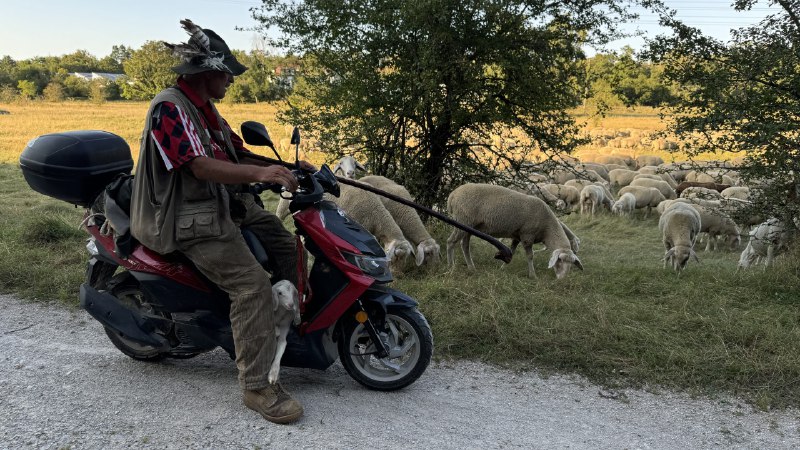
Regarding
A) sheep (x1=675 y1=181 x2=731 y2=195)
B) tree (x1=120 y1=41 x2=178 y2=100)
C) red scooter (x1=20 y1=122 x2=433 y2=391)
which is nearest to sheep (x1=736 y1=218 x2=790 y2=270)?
red scooter (x1=20 y1=122 x2=433 y2=391)

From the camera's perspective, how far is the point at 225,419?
371 cm

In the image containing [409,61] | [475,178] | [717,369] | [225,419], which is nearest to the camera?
[225,419]

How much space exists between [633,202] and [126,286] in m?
15.4

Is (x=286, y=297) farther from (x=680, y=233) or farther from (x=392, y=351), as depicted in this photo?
(x=680, y=233)

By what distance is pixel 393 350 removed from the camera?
4.18 metres

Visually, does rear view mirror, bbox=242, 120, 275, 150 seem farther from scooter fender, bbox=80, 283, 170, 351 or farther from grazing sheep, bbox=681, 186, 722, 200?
grazing sheep, bbox=681, 186, 722, 200

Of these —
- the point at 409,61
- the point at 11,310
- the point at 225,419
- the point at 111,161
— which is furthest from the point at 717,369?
the point at 409,61

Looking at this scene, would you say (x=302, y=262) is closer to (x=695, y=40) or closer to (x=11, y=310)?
(x=11, y=310)

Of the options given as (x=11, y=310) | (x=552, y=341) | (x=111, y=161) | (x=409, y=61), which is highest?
(x=409, y=61)

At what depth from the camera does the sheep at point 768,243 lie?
824 centimetres

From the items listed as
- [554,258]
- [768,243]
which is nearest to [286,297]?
[554,258]

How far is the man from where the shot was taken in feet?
11.5

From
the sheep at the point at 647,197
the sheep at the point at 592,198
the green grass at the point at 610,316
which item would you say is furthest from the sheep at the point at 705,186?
the green grass at the point at 610,316

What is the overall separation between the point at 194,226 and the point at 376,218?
468 centimetres
